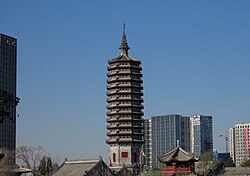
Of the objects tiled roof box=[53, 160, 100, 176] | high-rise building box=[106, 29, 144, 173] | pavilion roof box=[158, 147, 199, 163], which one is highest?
high-rise building box=[106, 29, 144, 173]

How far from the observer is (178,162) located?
6844cm

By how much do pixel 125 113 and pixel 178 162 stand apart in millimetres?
27065

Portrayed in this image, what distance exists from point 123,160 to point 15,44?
2443 inches

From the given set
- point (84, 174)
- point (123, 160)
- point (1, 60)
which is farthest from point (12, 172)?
point (1, 60)

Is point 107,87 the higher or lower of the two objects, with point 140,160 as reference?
higher

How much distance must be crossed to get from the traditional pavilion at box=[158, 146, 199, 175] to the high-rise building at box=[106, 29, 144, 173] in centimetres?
2472

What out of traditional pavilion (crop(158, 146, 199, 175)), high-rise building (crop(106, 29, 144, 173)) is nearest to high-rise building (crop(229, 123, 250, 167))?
high-rise building (crop(106, 29, 144, 173))

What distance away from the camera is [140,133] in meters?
95.2

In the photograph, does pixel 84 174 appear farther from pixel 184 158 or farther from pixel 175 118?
pixel 175 118

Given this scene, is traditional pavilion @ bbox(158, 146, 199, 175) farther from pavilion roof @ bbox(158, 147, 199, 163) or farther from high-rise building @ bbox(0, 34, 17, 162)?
high-rise building @ bbox(0, 34, 17, 162)

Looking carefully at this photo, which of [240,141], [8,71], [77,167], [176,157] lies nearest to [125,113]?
[77,167]

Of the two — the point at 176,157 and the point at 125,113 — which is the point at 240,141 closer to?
the point at 125,113

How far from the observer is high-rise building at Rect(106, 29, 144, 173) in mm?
Result: 93938

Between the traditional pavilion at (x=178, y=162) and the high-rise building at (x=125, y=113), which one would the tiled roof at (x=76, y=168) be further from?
the high-rise building at (x=125, y=113)
